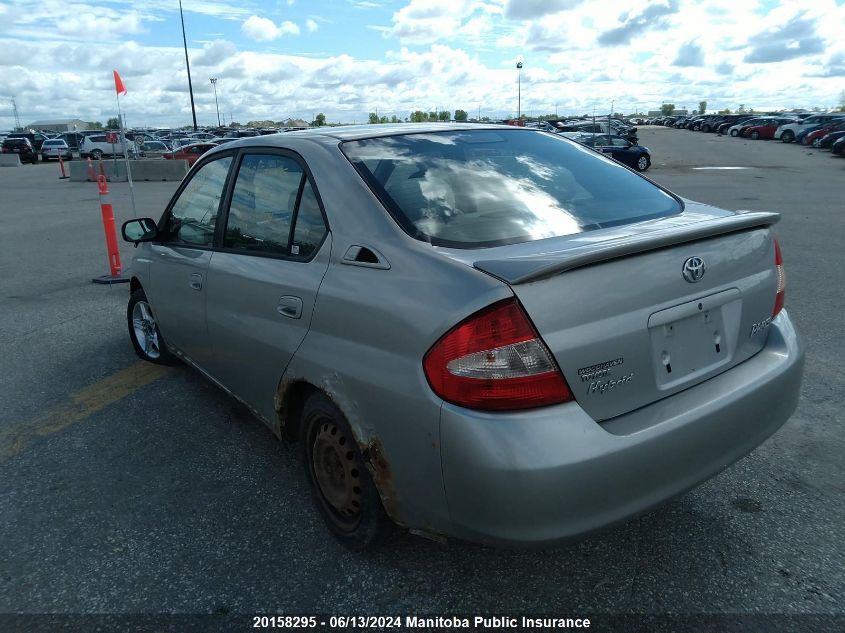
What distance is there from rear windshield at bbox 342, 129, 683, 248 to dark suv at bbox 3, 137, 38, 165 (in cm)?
4661

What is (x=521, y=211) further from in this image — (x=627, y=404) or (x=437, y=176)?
(x=627, y=404)

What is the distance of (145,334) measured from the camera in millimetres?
4906

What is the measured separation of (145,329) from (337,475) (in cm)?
281

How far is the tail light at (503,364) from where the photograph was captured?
6.63ft

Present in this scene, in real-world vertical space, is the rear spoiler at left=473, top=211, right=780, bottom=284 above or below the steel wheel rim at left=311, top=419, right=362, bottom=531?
above

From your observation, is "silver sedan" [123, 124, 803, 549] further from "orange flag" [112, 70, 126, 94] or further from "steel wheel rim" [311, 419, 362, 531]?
"orange flag" [112, 70, 126, 94]

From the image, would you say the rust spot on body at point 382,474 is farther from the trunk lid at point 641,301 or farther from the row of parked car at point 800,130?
the row of parked car at point 800,130

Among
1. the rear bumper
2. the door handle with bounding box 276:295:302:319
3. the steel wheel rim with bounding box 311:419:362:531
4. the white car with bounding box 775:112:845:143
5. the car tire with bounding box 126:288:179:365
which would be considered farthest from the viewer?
the white car with bounding box 775:112:845:143

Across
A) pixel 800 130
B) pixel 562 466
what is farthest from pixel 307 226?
pixel 800 130

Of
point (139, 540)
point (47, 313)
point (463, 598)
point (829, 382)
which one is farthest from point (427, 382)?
point (47, 313)

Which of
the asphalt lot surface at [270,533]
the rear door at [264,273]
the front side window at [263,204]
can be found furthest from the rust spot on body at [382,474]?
the front side window at [263,204]

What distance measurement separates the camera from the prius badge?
2324mm

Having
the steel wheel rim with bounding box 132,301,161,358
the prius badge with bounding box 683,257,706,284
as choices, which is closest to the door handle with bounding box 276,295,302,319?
the prius badge with bounding box 683,257,706,284

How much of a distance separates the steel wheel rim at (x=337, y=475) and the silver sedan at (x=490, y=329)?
10 mm
